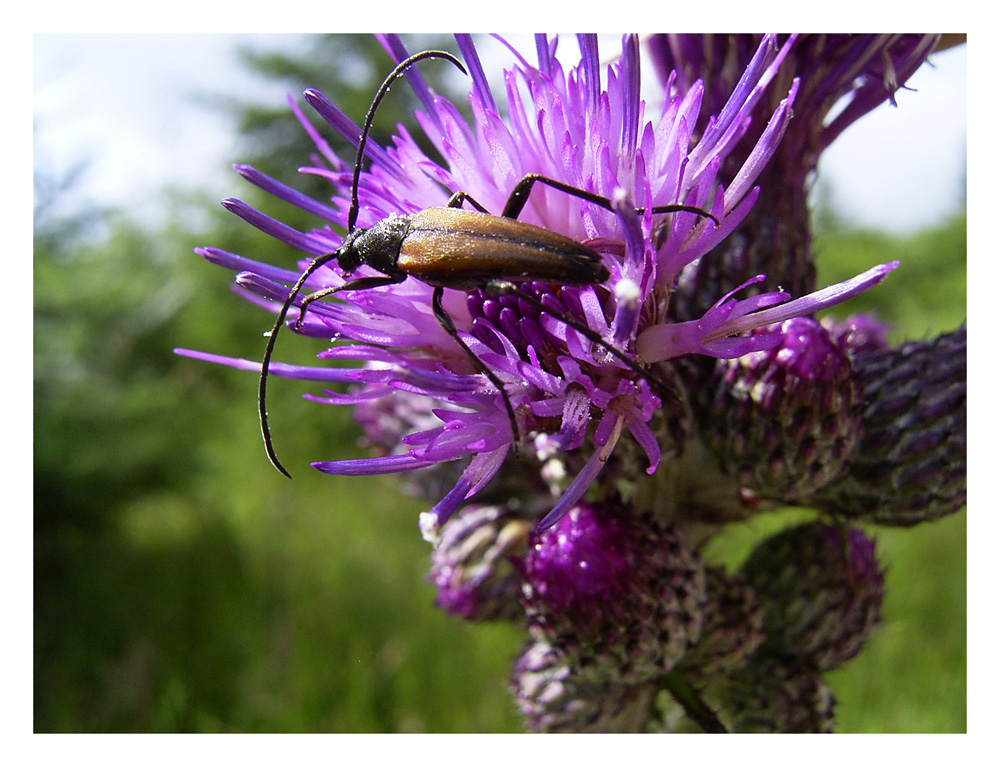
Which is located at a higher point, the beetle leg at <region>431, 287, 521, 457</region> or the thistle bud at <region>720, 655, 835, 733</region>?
the beetle leg at <region>431, 287, 521, 457</region>

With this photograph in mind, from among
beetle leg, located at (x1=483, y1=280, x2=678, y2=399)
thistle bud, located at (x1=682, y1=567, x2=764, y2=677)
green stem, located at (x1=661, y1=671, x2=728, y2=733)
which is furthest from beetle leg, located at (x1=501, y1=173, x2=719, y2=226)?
green stem, located at (x1=661, y1=671, x2=728, y2=733)

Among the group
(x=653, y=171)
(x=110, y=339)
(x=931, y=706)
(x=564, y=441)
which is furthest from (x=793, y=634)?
(x=110, y=339)

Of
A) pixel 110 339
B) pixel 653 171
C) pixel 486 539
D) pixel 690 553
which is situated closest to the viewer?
pixel 653 171

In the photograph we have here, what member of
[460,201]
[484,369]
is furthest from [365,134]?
[484,369]

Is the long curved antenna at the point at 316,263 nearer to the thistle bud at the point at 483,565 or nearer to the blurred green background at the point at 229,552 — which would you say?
the thistle bud at the point at 483,565

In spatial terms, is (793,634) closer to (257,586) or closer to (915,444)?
(915,444)

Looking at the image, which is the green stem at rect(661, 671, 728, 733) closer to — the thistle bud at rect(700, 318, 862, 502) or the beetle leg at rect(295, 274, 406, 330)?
the thistle bud at rect(700, 318, 862, 502)

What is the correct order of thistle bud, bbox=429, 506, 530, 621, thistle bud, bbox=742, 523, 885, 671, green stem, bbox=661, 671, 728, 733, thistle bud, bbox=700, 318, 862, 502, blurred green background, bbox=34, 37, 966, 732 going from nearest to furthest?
thistle bud, bbox=700, 318, 862, 502, green stem, bbox=661, 671, 728, 733, thistle bud, bbox=742, 523, 885, 671, thistle bud, bbox=429, 506, 530, 621, blurred green background, bbox=34, 37, 966, 732

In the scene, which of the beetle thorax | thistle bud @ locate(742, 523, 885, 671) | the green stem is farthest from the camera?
thistle bud @ locate(742, 523, 885, 671)
